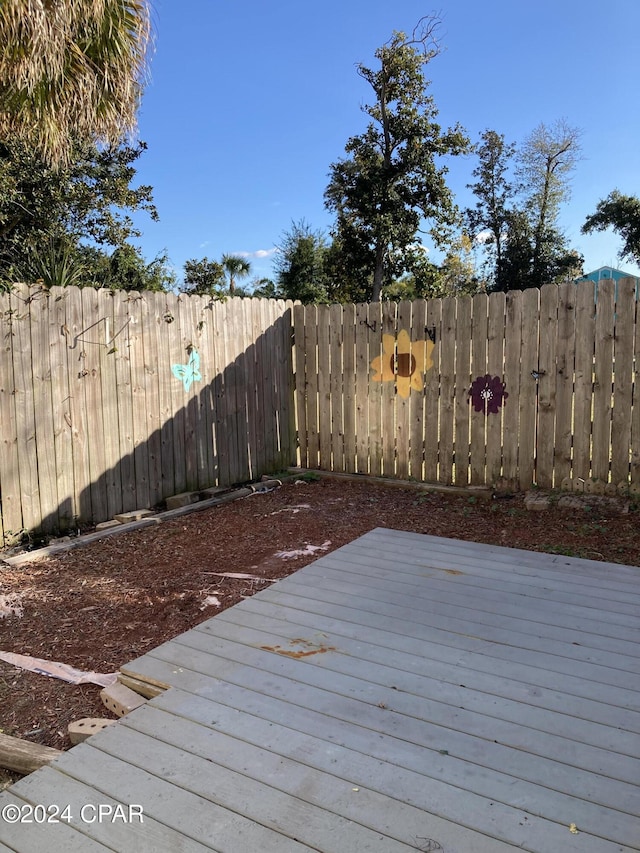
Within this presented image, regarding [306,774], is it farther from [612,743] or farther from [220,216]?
[220,216]

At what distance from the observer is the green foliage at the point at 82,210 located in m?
11.8

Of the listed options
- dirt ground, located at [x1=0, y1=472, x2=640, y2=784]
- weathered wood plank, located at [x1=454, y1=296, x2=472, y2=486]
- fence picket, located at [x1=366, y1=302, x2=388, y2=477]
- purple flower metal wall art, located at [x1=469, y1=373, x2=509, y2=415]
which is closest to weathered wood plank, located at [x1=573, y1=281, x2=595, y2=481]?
dirt ground, located at [x1=0, y1=472, x2=640, y2=784]

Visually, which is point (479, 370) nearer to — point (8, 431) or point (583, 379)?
point (583, 379)

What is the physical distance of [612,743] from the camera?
5.67ft

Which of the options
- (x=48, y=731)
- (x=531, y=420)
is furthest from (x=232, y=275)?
(x=48, y=731)

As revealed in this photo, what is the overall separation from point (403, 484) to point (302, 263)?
18.4 metres

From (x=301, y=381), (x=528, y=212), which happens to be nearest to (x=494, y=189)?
(x=528, y=212)

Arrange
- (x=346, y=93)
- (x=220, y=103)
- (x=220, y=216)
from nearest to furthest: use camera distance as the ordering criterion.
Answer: (x=220, y=103) → (x=346, y=93) → (x=220, y=216)

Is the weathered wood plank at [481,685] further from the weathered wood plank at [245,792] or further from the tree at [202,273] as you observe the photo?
the tree at [202,273]

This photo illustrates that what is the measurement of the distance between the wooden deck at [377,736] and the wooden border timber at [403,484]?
2.53 meters

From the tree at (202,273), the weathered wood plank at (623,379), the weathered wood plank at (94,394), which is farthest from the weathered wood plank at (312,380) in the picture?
the tree at (202,273)

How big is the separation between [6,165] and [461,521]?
1155 centimetres

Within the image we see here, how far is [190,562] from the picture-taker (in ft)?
13.2

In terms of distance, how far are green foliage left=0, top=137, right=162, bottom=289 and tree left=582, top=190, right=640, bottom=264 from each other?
2356cm
